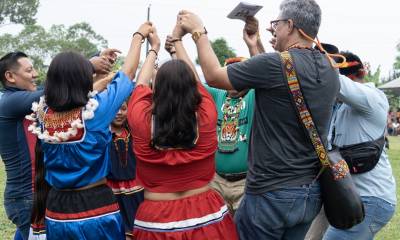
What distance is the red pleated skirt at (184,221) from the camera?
3146mm

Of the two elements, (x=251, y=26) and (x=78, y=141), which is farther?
(x=251, y=26)

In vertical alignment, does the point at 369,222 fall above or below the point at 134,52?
below

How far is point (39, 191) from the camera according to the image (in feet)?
11.6

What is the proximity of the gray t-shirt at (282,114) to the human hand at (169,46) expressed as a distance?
65 centimetres

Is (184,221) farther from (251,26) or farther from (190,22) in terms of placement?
(251,26)

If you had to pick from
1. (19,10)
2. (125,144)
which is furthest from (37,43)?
(125,144)

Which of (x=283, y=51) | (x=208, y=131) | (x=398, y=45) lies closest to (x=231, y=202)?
(x=208, y=131)

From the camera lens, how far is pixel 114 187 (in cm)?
436

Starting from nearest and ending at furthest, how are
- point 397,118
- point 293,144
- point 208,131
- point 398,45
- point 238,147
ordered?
1. point 293,144
2. point 208,131
3. point 238,147
4. point 397,118
5. point 398,45

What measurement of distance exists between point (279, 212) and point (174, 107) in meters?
0.84

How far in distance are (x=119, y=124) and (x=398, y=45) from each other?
180 feet

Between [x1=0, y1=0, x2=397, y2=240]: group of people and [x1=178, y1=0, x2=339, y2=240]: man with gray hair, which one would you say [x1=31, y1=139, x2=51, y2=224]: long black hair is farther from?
[x1=178, y1=0, x2=339, y2=240]: man with gray hair

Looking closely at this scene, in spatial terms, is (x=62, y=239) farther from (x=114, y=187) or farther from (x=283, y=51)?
(x=283, y=51)

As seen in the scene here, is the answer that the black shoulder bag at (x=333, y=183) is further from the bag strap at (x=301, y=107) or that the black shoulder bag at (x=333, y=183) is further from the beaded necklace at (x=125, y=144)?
→ the beaded necklace at (x=125, y=144)
